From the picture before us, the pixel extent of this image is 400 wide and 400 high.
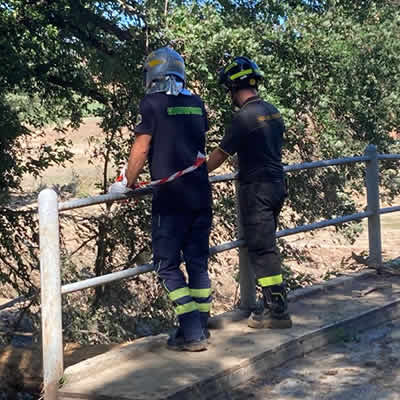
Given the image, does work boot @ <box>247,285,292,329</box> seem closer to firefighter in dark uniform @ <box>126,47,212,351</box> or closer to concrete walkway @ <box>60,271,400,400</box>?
concrete walkway @ <box>60,271,400,400</box>

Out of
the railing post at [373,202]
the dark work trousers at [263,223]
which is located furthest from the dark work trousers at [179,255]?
the railing post at [373,202]

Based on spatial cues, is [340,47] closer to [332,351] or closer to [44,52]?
[44,52]

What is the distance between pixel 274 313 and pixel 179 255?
98 cm

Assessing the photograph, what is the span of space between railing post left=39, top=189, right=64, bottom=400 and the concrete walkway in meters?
0.13

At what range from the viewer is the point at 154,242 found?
518 cm

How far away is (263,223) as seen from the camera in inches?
225

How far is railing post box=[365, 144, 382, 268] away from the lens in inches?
303

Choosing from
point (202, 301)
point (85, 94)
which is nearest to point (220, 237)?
point (85, 94)

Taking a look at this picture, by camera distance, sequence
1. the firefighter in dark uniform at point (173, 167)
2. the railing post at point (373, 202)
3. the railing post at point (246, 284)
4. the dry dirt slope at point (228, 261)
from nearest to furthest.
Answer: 1. the firefighter in dark uniform at point (173, 167)
2. the railing post at point (246, 284)
3. the dry dirt slope at point (228, 261)
4. the railing post at point (373, 202)

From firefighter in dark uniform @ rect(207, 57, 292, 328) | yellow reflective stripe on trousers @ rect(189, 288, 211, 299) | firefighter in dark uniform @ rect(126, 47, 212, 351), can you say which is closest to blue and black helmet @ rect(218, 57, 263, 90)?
firefighter in dark uniform @ rect(207, 57, 292, 328)

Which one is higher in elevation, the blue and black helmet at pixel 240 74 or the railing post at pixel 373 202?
the blue and black helmet at pixel 240 74

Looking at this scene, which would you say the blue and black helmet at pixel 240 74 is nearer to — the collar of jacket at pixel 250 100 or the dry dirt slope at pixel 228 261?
the collar of jacket at pixel 250 100

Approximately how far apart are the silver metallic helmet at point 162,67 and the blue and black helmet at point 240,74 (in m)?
0.56

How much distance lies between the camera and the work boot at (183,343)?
5.15m
